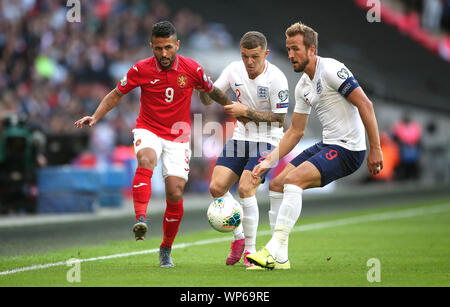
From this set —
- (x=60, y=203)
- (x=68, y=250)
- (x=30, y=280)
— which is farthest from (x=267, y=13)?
(x=30, y=280)

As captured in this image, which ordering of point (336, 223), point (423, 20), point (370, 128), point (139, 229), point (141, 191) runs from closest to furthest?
point (370, 128) → point (139, 229) → point (141, 191) → point (336, 223) → point (423, 20)

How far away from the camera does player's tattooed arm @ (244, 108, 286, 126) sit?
903cm

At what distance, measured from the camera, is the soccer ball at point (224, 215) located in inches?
334

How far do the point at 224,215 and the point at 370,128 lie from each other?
5.89ft

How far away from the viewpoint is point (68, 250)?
10602 mm

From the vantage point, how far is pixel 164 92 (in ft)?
28.6

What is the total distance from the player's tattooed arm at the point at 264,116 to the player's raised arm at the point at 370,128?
58.0 inches

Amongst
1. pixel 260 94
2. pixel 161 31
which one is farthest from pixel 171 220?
pixel 161 31

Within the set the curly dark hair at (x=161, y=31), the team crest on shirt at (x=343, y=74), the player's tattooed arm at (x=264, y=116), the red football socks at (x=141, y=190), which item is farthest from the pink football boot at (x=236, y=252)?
the curly dark hair at (x=161, y=31)

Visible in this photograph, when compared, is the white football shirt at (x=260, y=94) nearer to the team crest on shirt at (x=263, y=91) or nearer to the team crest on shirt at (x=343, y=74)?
the team crest on shirt at (x=263, y=91)

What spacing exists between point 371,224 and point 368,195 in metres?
9.67

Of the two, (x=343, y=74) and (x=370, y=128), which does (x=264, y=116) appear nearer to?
(x=343, y=74)
